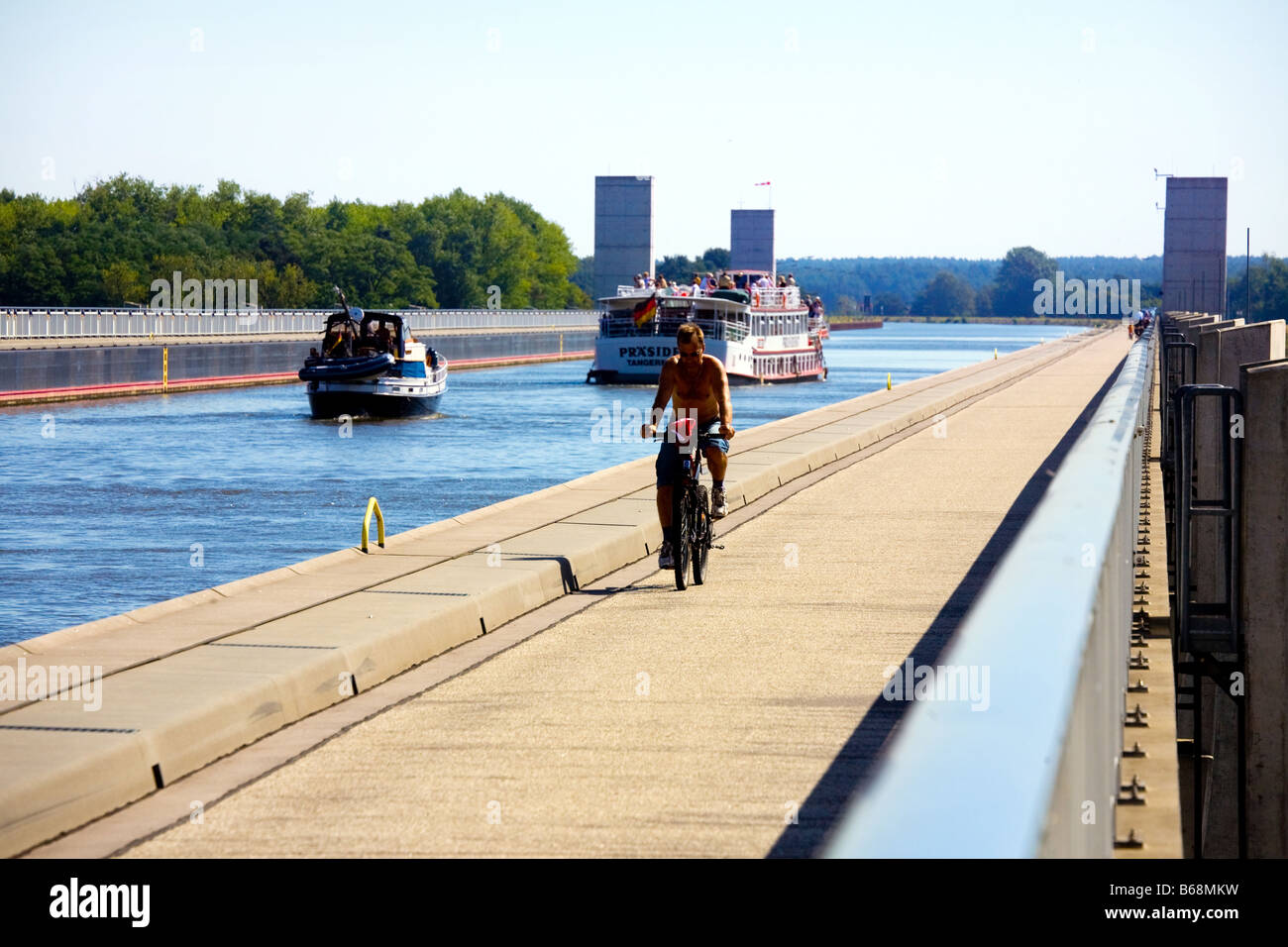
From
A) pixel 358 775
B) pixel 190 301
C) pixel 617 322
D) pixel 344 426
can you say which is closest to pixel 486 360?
pixel 617 322

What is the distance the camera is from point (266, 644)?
10039mm

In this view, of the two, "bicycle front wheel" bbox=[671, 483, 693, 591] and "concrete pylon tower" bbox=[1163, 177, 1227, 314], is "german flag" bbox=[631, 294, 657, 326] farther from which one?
"concrete pylon tower" bbox=[1163, 177, 1227, 314]

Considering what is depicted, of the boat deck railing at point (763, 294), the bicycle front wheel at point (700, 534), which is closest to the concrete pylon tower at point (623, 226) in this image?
the boat deck railing at point (763, 294)

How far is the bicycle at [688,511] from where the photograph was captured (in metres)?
13.5

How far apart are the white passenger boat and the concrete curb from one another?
103 ft

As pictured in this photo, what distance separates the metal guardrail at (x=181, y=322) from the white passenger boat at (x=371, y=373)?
5707 millimetres

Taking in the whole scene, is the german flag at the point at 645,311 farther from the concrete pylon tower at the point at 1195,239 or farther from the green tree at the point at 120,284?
the concrete pylon tower at the point at 1195,239

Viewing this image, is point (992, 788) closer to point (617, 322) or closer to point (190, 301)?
point (617, 322)

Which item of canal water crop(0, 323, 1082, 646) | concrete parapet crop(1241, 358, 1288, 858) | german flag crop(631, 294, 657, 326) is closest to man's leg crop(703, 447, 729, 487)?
concrete parapet crop(1241, 358, 1288, 858)

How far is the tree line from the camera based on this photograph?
122188 mm

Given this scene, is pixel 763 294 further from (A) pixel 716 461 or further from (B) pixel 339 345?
(A) pixel 716 461

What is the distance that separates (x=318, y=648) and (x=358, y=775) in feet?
6.92

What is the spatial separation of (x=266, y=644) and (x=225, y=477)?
22.8 meters
